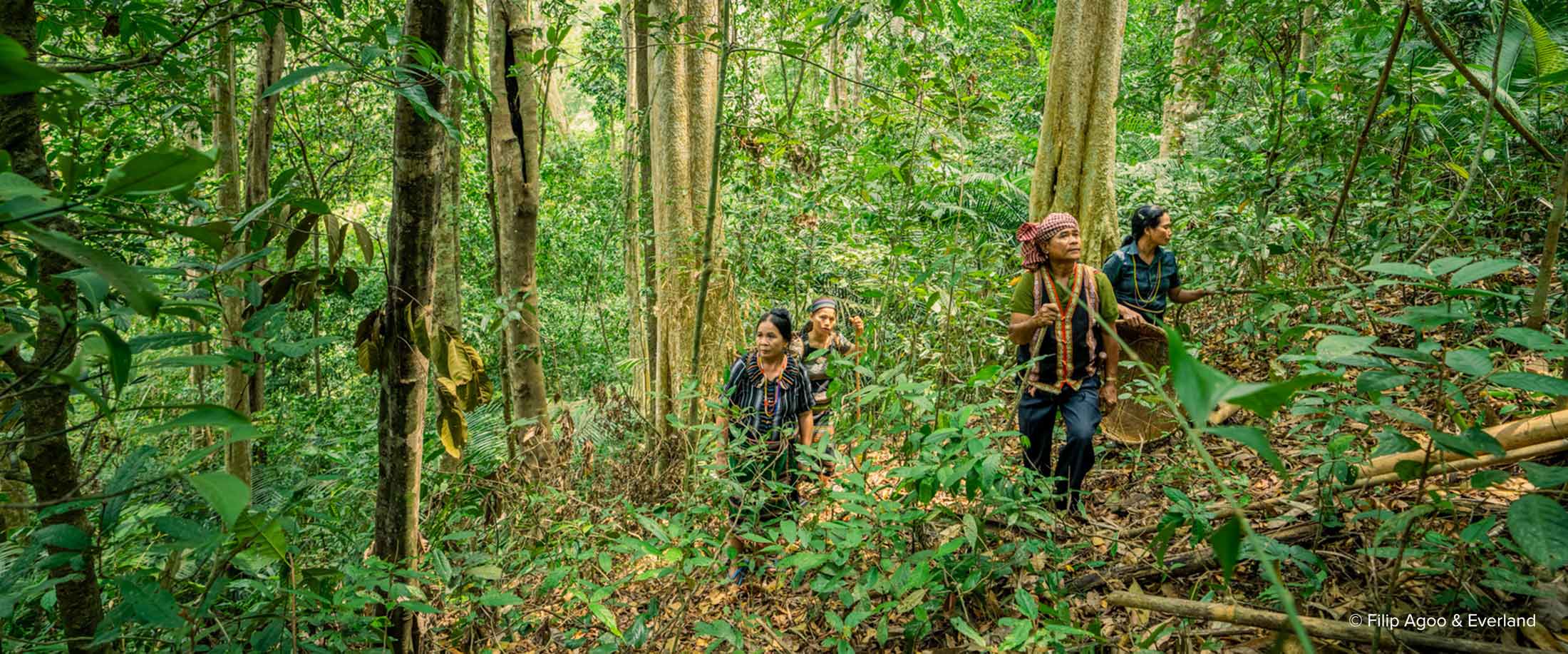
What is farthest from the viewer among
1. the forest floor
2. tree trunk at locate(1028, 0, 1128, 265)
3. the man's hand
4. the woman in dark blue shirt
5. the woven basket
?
tree trunk at locate(1028, 0, 1128, 265)

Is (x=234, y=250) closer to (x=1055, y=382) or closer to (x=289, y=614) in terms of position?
(x=289, y=614)

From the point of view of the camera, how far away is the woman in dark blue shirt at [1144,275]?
4734 mm

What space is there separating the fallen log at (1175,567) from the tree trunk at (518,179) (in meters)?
3.54

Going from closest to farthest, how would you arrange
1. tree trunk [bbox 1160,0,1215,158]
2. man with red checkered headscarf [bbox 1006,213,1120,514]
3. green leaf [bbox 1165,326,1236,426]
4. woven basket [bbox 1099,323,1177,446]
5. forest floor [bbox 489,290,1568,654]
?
green leaf [bbox 1165,326,1236,426]
forest floor [bbox 489,290,1568,654]
man with red checkered headscarf [bbox 1006,213,1120,514]
woven basket [bbox 1099,323,1177,446]
tree trunk [bbox 1160,0,1215,158]

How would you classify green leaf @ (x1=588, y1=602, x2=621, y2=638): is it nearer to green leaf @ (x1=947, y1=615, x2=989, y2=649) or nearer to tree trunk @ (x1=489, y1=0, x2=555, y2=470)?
green leaf @ (x1=947, y1=615, x2=989, y2=649)

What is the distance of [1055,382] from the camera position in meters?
4.04

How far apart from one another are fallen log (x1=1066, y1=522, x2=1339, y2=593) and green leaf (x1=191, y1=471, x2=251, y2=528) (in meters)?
2.86

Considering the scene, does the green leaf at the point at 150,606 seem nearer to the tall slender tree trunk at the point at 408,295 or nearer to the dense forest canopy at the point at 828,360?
the dense forest canopy at the point at 828,360

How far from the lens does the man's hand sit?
3.84 m

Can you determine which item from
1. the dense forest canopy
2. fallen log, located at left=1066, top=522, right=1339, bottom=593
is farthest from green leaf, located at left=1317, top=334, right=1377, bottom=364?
fallen log, located at left=1066, top=522, right=1339, bottom=593

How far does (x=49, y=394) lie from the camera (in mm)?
1590

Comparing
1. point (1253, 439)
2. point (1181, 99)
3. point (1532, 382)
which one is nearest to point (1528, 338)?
point (1532, 382)

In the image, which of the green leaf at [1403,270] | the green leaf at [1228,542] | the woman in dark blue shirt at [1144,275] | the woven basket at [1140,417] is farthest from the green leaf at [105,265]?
the woven basket at [1140,417]

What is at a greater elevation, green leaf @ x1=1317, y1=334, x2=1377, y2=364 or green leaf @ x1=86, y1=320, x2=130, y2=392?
green leaf @ x1=86, y1=320, x2=130, y2=392
